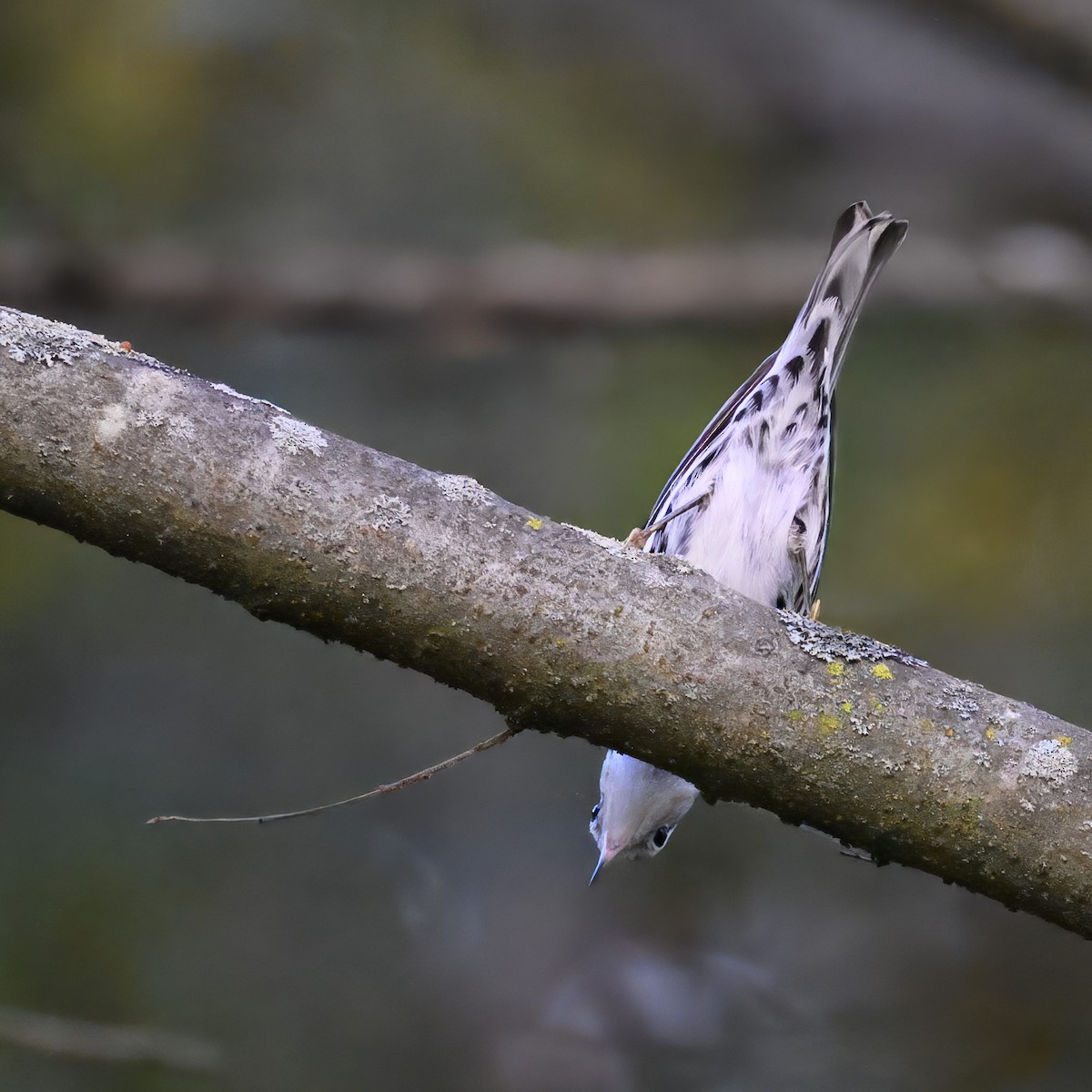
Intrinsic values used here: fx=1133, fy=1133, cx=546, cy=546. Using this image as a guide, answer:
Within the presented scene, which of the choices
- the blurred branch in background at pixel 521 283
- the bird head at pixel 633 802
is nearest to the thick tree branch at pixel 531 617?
the bird head at pixel 633 802

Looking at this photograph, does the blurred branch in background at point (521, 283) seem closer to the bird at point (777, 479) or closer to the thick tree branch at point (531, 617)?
the bird at point (777, 479)

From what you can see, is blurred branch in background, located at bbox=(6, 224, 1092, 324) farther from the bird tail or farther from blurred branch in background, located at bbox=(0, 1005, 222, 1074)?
blurred branch in background, located at bbox=(0, 1005, 222, 1074)

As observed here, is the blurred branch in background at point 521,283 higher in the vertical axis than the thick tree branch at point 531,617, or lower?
higher

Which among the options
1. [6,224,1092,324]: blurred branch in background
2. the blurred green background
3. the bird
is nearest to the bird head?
the bird

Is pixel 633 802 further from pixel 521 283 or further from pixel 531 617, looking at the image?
pixel 521 283

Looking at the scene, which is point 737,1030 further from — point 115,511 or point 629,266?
point 115,511

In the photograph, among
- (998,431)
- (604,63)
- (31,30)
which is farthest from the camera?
(604,63)

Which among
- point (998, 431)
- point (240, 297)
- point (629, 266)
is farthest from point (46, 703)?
point (998, 431)
